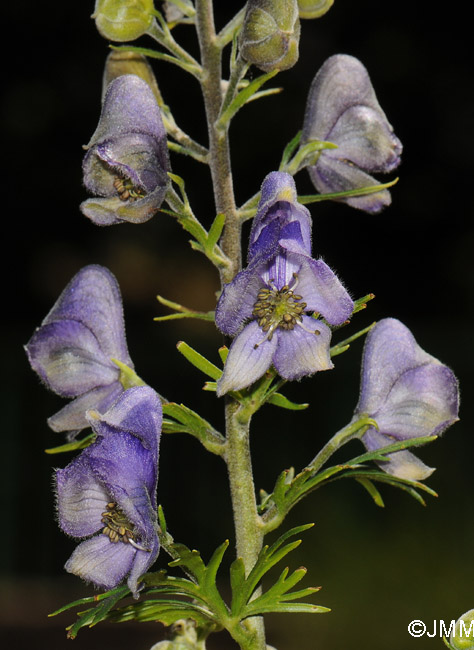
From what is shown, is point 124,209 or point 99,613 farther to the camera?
point 124,209

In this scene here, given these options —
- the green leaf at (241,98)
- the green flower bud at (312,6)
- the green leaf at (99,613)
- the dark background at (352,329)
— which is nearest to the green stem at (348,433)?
the green leaf at (99,613)

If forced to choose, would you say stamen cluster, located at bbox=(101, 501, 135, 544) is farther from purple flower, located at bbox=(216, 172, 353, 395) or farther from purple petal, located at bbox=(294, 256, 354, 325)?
purple petal, located at bbox=(294, 256, 354, 325)

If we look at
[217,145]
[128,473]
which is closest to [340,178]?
[217,145]

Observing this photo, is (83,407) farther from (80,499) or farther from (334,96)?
(334,96)

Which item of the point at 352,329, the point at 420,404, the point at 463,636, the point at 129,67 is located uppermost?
the point at 129,67

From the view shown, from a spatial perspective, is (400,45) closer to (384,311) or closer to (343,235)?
(343,235)

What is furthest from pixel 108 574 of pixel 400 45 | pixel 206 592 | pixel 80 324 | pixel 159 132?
pixel 400 45
